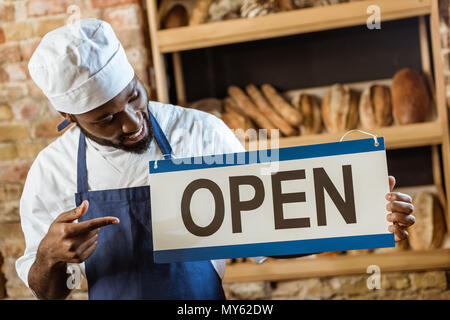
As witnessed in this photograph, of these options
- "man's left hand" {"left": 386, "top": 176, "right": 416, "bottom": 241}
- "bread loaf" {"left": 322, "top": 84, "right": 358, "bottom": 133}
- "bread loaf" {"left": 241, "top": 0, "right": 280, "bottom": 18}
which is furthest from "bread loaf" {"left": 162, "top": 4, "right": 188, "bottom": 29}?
"man's left hand" {"left": 386, "top": 176, "right": 416, "bottom": 241}

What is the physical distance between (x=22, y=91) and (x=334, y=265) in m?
1.08

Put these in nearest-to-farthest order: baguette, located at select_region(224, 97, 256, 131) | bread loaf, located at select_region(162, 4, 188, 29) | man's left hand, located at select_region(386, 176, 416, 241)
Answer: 1. man's left hand, located at select_region(386, 176, 416, 241)
2. baguette, located at select_region(224, 97, 256, 131)
3. bread loaf, located at select_region(162, 4, 188, 29)

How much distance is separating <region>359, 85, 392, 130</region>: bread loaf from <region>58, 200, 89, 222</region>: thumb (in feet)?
2.80

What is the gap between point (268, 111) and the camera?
4.59 ft

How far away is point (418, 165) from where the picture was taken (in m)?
1.46

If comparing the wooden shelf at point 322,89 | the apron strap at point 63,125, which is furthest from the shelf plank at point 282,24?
the apron strap at point 63,125

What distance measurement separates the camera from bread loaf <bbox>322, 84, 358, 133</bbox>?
4.65 ft

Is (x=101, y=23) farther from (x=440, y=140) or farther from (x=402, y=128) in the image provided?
(x=440, y=140)

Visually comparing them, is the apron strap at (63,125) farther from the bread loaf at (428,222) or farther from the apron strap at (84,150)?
the bread loaf at (428,222)

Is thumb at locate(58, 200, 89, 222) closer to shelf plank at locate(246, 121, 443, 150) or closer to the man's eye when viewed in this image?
the man's eye

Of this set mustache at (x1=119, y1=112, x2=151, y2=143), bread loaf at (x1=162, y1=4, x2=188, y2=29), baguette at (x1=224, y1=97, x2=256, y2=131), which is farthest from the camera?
bread loaf at (x1=162, y1=4, x2=188, y2=29)

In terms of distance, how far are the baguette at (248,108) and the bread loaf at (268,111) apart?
2 centimetres

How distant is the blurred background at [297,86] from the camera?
1.37 meters
